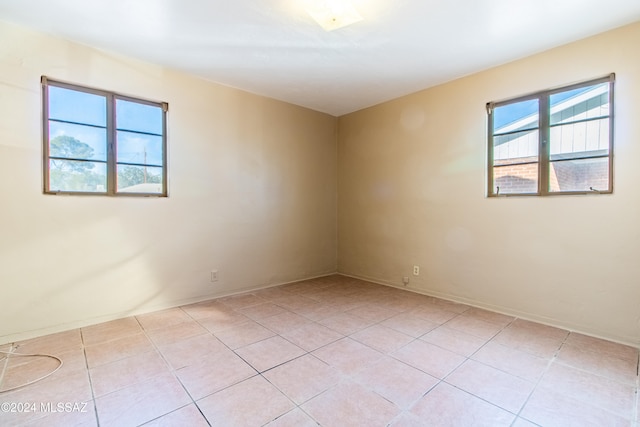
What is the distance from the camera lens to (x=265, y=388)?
6.18ft

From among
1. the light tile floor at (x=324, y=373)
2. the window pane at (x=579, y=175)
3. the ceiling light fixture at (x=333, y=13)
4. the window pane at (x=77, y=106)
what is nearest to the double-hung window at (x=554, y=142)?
the window pane at (x=579, y=175)

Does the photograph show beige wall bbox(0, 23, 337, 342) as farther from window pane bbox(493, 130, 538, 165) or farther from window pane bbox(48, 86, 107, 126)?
window pane bbox(493, 130, 538, 165)

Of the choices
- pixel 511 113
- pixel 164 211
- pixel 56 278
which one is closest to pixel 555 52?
pixel 511 113

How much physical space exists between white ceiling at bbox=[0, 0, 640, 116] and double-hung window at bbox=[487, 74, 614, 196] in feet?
1.62

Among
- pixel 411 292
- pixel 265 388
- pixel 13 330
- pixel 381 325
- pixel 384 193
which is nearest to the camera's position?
→ pixel 265 388

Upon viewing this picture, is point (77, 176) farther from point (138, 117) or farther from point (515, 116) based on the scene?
point (515, 116)

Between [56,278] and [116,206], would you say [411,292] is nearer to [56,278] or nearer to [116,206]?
[116,206]

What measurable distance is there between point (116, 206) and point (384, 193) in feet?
10.9

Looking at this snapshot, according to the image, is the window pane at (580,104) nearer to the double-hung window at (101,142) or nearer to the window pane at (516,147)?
the window pane at (516,147)

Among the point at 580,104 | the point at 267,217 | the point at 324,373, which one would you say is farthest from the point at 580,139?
the point at 267,217

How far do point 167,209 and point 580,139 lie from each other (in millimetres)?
4244

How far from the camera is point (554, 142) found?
2885mm

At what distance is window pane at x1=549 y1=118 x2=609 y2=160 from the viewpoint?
2623 millimetres

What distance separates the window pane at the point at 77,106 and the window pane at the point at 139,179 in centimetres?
51
